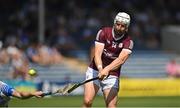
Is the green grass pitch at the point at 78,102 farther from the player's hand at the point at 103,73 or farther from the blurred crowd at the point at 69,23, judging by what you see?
the player's hand at the point at 103,73

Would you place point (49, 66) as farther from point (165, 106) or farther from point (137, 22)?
point (165, 106)

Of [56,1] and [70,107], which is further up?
[56,1]

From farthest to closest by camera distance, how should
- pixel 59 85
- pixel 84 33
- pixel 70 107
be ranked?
pixel 84 33 < pixel 59 85 < pixel 70 107

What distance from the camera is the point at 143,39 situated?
32.9 meters

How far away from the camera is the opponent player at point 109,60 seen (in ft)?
46.6

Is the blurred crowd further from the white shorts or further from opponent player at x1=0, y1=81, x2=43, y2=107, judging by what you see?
opponent player at x1=0, y1=81, x2=43, y2=107

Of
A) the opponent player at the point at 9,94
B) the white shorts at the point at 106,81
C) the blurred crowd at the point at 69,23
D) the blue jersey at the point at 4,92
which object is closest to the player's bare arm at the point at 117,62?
the white shorts at the point at 106,81

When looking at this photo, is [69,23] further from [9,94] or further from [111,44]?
[9,94]

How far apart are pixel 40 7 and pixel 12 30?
185cm

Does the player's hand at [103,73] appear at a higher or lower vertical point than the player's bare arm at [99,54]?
lower

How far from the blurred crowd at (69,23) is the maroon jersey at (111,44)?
13.9 metres

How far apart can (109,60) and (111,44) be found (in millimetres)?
330

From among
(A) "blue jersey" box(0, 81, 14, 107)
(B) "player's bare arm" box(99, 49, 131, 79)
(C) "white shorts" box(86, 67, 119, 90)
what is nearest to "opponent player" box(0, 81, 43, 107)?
(A) "blue jersey" box(0, 81, 14, 107)

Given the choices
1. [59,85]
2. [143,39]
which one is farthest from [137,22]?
[59,85]
